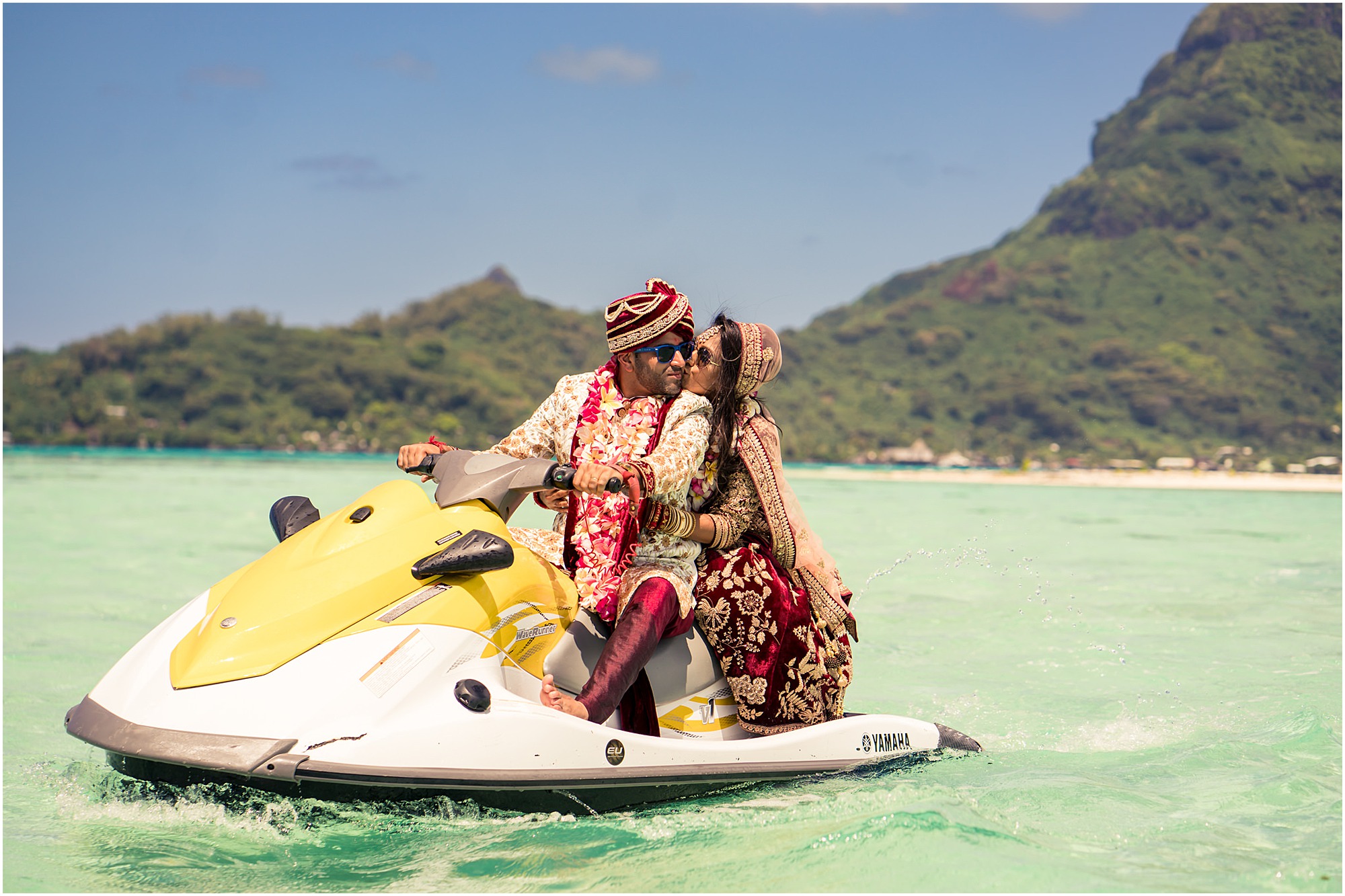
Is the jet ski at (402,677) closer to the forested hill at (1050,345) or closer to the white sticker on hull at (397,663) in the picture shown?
the white sticker on hull at (397,663)

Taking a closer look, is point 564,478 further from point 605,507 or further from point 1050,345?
point 1050,345

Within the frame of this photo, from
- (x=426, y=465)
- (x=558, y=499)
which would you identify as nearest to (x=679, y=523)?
(x=558, y=499)

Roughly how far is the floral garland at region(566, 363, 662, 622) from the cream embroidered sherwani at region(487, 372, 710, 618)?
4 cm

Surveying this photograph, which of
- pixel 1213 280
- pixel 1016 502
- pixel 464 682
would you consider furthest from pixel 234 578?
pixel 1213 280

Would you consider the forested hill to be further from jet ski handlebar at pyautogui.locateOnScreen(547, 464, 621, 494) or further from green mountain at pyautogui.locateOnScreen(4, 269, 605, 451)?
jet ski handlebar at pyautogui.locateOnScreen(547, 464, 621, 494)

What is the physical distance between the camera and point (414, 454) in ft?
12.0

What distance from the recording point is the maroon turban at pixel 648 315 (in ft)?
11.1

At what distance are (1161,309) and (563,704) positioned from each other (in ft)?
358

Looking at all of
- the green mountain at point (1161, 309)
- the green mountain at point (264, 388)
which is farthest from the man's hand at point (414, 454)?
the green mountain at point (1161, 309)

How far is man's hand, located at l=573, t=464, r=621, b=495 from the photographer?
3.02 metres

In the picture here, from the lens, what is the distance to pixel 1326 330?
302 ft

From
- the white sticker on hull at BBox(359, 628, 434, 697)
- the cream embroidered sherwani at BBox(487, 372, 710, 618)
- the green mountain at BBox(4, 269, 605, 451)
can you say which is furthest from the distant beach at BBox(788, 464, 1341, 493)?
the white sticker on hull at BBox(359, 628, 434, 697)

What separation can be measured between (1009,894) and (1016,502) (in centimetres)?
2956

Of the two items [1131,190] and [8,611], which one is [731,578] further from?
[1131,190]
